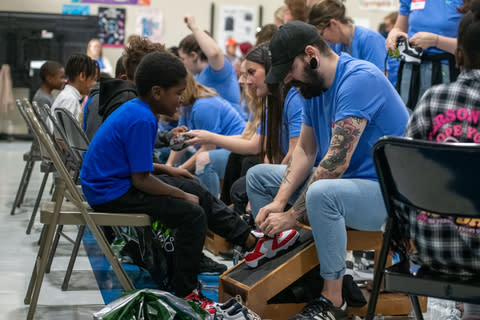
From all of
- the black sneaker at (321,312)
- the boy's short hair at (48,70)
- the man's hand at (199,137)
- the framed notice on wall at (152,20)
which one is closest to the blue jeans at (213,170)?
the man's hand at (199,137)

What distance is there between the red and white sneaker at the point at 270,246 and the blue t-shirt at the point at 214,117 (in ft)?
5.62

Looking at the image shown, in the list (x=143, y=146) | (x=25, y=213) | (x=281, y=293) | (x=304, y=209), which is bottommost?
(x=25, y=213)

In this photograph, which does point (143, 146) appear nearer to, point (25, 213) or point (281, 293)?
point (281, 293)

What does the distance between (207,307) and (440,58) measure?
68.8 inches

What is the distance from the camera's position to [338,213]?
2.30 m

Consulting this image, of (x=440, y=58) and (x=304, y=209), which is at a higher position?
(x=440, y=58)

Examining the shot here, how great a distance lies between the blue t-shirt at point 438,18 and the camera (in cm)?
337

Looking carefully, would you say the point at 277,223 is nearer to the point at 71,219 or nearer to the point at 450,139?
the point at 71,219

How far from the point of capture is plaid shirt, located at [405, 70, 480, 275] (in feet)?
5.32

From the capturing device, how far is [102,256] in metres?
3.76

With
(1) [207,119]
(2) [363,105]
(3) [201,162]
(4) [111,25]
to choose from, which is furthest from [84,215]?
(4) [111,25]

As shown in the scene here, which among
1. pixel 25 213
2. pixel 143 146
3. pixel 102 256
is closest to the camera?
pixel 143 146

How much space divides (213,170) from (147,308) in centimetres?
195

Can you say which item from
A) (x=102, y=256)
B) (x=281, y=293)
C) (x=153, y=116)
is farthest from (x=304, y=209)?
(x=102, y=256)
